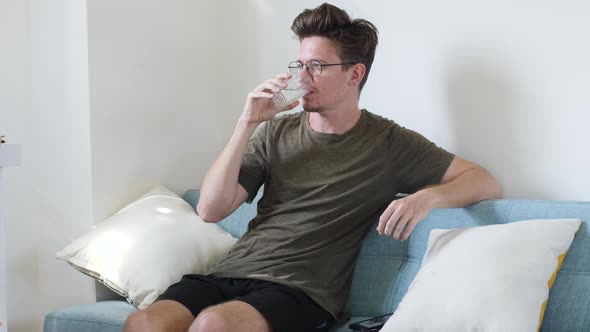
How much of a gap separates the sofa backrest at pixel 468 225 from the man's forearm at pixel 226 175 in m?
0.43

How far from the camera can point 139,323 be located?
2115mm

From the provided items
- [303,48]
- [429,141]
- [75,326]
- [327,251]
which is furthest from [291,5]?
[75,326]

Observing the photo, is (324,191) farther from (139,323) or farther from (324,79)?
(139,323)

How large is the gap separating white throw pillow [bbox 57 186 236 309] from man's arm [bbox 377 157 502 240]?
2.27 feet

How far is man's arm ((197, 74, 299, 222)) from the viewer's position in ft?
7.58

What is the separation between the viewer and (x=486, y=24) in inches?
97.7

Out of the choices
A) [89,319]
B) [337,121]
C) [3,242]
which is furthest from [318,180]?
[3,242]

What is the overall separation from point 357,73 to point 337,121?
6.3 inches

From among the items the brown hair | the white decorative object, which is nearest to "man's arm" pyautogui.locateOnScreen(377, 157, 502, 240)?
the brown hair

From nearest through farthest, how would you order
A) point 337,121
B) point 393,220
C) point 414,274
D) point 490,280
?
point 490,280, point 393,220, point 414,274, point 337,121

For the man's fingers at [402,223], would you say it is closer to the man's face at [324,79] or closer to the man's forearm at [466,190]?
the man's forearm at [466,190]

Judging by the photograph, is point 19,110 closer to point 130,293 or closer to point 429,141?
point 130,293

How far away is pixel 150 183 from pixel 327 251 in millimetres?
982

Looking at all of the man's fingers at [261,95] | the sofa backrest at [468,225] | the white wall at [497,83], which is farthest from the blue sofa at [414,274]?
the man's fingers at [261,95]
